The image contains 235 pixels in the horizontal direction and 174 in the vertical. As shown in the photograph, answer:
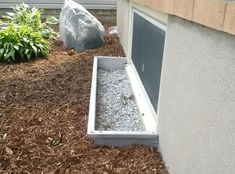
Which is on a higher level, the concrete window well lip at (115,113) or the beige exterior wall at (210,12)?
the beige exterior wall at (210,12)

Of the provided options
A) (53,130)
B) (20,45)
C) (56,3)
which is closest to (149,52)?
(53,130)

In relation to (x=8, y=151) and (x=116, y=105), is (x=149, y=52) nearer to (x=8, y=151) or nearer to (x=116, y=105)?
(x=116, y=105)

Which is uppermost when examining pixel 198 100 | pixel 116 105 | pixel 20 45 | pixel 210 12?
pixel 210 12

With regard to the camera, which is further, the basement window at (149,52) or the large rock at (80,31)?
the large rock at (80,31)

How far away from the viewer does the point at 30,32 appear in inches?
237

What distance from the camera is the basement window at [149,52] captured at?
10.2 ft

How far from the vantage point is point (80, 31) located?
6574 mm

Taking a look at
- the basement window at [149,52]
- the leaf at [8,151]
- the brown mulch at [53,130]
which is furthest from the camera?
the basement window at [149,52]

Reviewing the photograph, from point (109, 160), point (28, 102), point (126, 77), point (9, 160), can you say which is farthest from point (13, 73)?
point (109, 160)

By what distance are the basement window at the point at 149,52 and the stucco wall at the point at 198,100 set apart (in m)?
0.54

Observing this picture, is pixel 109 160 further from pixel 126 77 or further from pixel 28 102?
pixel 126 77

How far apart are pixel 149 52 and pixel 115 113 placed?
822 mm

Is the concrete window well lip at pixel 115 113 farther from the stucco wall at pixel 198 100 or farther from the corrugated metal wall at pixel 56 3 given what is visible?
the corrugated metal wall at pixel 56 3

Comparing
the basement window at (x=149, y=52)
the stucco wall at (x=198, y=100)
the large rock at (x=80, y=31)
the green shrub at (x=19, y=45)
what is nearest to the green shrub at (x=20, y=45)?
the green shrub at (x=19, y=45)
